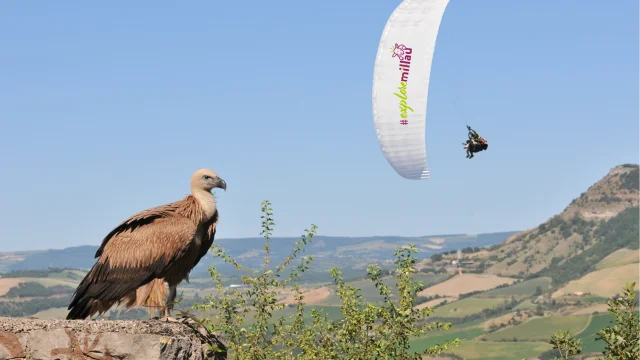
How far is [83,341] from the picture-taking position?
9.80 metres

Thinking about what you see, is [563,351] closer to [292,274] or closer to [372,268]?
[372,268]

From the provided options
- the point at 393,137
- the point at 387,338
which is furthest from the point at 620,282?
the point at 387,338

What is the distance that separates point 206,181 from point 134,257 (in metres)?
1.52

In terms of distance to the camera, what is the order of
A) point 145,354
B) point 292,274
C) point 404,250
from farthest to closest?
point 404,250
point 292,274
point 145,354

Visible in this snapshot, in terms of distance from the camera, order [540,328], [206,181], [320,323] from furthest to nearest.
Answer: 1. [540,328]
2. [320,323]
3. [206,181]

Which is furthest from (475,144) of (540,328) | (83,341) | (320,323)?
(540,328)

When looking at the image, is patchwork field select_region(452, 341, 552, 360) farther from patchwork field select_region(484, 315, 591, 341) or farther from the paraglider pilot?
the paraglider pilot

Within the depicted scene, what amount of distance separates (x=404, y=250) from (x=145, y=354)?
851cm

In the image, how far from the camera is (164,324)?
34.6ft

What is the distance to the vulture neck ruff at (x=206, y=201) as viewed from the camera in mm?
13172

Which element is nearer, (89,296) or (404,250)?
(89,296)

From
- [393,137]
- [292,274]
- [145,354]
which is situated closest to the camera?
[145,354]

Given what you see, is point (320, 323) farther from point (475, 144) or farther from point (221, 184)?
point (475, 144)

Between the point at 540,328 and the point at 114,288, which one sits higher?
the point at 114,288
